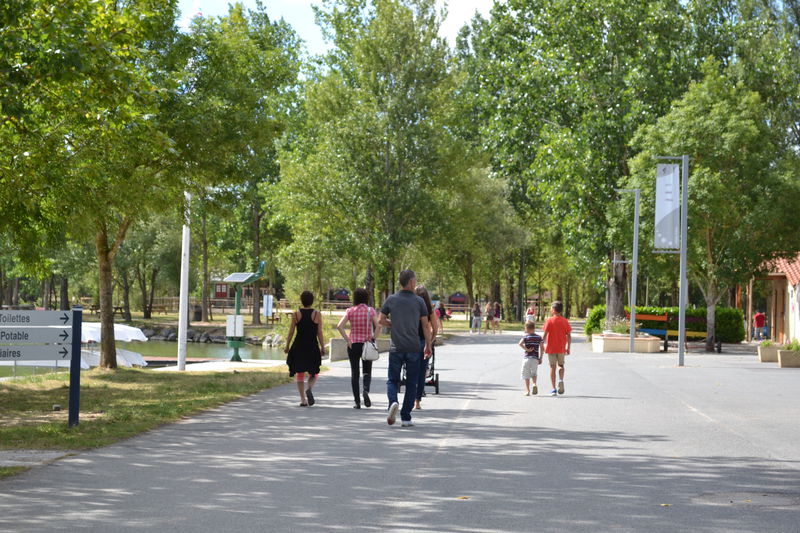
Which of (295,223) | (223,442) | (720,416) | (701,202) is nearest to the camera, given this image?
(223,442)

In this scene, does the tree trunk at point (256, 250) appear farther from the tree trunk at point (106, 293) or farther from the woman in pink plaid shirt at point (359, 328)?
the woman in pink plaid shirt at point (359, 328)

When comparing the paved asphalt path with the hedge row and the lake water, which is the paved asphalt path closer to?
the hedge row

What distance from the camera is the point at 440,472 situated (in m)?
8.88

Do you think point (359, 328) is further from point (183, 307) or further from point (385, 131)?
point (385, 131)

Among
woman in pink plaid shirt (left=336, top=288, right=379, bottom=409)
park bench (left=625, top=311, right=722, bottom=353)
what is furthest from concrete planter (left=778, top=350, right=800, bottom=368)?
woman in pink plaid shirt (left=336, top=288, right=379, bottom=409)

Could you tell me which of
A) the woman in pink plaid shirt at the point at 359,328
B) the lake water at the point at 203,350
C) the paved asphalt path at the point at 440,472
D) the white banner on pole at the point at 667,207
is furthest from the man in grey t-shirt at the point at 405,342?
the lake water at the point at 203,350

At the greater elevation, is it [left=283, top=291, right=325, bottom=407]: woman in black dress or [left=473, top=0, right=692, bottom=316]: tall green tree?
[left=473, top=0, right=692, bottom=316]: tall green tree

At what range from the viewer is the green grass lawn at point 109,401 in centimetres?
1102

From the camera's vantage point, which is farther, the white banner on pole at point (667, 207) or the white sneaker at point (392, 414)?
the white banner on pole at point (667, 207)

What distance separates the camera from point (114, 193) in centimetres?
1828

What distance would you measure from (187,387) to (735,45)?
32.5 metres

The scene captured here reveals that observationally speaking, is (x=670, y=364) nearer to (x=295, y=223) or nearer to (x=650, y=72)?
(x=650, y=72)

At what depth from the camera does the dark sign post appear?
36.9 ft

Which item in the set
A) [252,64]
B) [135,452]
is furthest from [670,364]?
[135,452]
